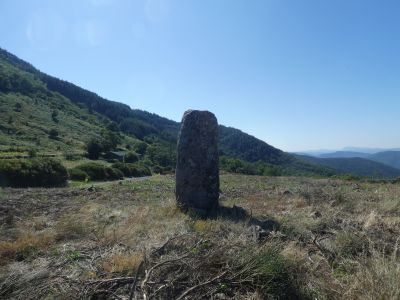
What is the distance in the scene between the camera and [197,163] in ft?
32.7

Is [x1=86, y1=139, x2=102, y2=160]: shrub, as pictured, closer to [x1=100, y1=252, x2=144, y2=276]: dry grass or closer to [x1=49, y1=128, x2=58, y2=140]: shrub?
[x1=49, y1=128, x2=58, y2=140]: shrub

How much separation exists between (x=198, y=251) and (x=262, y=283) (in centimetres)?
96

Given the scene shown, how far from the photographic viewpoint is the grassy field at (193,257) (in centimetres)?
416

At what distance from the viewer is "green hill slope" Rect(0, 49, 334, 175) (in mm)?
64500

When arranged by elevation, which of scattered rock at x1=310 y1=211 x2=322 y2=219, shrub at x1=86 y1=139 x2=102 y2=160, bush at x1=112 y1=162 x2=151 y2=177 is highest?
scattered rock at x1=310 y1=211 x2=322 y2=219

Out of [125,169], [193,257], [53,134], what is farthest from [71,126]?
[193,257]

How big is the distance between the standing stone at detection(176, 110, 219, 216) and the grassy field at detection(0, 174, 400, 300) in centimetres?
98

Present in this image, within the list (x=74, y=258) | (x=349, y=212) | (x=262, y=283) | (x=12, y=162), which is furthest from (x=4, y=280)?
(x=12, y=162)

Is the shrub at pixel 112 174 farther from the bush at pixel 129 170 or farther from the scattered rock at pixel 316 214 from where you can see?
the scattered rock at pixel 316 214

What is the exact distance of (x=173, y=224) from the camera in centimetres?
735

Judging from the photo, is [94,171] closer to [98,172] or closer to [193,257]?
[98,172]

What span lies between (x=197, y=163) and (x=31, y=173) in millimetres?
14992

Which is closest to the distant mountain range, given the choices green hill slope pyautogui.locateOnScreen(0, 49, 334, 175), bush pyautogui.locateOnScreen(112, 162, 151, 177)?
green hill slope pyautogui.locateOnScreen(0, 49, 334, 175)

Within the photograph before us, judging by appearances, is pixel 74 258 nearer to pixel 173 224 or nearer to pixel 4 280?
pixel 4 280
